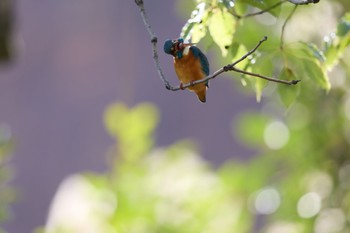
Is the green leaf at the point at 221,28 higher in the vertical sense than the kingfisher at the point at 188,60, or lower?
higher

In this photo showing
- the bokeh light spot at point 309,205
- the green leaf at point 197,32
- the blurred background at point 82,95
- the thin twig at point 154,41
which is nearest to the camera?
the thin twig at point 154,41

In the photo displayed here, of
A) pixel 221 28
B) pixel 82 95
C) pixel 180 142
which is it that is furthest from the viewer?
pixel 82 95

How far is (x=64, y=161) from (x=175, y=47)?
2363 mm

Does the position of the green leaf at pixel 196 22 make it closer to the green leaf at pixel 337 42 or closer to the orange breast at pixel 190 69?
the orange breast at pixel 190 69

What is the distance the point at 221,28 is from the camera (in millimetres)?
731

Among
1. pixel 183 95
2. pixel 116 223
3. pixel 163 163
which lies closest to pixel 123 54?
pixel 183 95

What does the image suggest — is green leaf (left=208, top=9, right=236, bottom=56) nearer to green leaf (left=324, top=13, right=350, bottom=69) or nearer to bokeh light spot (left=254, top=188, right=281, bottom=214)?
green leaf (left=324, top=13, right=350, bottom=69)

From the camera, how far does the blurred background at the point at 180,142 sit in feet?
Result: 4.75

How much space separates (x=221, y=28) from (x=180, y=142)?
1.35 metres

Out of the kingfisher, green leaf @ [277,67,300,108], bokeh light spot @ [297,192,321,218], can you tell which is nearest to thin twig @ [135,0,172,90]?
the kingfisher

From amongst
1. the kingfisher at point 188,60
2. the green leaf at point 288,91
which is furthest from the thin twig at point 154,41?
the green leaf at point 288,91

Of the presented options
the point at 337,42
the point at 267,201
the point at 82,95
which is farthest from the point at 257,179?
the point at 82,95

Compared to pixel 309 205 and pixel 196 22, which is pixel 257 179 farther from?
pixel 196 22

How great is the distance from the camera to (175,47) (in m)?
0.69
